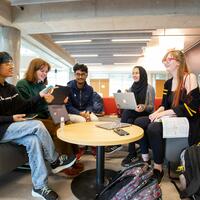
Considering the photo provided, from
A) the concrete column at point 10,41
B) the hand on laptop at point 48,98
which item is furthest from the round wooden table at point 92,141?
the concrete column at point 10,41

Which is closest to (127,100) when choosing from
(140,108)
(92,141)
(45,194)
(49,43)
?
(140,108)

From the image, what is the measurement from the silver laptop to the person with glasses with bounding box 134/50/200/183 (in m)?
0.40

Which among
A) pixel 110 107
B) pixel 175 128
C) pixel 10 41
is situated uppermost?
pixel 10 41

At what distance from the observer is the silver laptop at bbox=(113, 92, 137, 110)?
2.49 meters

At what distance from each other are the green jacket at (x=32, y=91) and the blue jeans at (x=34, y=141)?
0.58 meters

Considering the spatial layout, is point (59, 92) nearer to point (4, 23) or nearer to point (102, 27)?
point (102, 27)

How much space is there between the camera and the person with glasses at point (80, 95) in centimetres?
271

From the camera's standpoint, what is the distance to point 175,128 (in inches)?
72.8

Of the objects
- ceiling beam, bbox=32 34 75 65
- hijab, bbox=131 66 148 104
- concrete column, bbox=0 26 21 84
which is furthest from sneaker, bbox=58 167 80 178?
ceiling beam, bbox=32 34 75 65

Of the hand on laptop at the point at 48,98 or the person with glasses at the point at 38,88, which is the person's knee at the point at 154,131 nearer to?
the person with glasses at the point at 38,88

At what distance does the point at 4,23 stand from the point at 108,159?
128 inches

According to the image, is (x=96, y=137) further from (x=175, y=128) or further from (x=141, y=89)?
(x=141, y=89)

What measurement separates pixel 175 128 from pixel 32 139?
4.15 feet

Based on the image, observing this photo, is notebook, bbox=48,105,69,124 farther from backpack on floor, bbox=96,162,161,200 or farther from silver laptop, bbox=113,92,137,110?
backpack on floor, bbox=96,162,161,200
